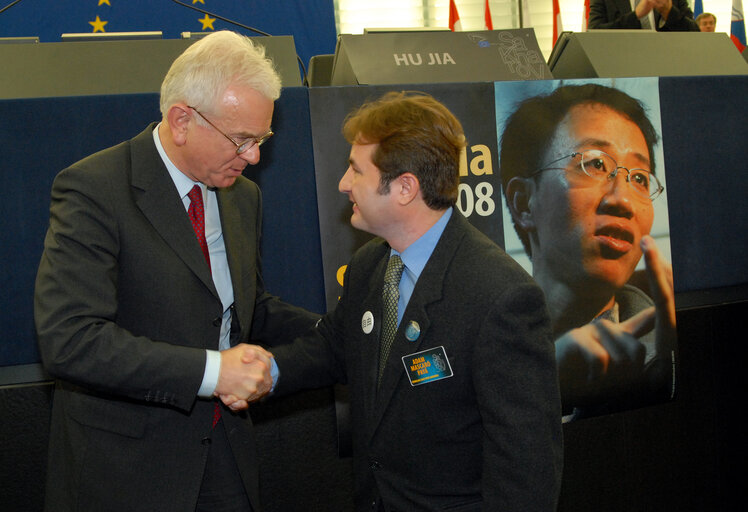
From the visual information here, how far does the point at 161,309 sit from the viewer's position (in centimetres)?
161

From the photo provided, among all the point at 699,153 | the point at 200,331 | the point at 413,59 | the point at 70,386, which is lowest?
the point at 70,386

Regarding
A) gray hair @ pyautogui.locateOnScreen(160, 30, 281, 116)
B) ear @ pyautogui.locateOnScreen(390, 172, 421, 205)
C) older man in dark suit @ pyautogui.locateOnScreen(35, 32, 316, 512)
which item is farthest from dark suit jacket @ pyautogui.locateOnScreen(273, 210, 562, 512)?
gray hair @ pyautogui.locateOnScreen(160, 30, 281, 116)

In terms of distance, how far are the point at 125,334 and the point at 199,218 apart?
376 mm

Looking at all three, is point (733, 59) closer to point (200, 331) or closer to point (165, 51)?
point (165, 51)

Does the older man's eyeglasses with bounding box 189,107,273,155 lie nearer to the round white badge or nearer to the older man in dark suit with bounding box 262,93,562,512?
the older man in dark suit with bounding box 262,93,562,512

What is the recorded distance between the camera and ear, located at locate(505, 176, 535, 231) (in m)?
2.59

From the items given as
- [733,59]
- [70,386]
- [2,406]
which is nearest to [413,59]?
[733,59]

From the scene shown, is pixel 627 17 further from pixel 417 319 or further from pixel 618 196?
pixel 417 319

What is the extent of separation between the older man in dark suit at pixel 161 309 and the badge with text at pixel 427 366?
432 mm

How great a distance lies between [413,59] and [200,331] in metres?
1.55

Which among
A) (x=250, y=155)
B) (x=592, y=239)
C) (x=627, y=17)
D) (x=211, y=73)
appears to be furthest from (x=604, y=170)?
(x=627, y=17)

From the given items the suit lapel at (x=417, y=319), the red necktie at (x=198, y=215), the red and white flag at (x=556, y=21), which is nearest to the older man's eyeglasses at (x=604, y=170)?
the suit lapel at (x=417, y=319)

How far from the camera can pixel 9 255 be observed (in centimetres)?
215

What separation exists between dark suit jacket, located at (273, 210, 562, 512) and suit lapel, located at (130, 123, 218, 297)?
0.44 meters
